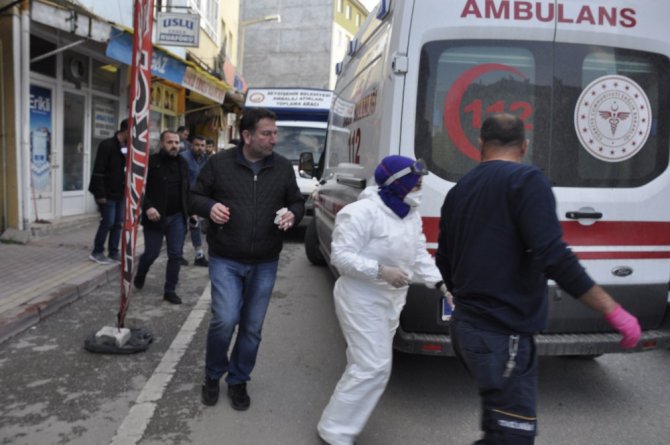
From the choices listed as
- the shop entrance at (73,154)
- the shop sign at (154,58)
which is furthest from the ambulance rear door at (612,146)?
the shop entrance at (73,154)

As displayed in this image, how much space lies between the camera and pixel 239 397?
3641 millimetres

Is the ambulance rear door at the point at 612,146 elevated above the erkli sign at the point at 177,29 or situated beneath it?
situated beneath

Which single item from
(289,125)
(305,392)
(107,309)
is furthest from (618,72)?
(289,125)

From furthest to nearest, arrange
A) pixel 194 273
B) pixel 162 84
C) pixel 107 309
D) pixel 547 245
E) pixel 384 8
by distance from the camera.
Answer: pixel 162 84 → pixel 194 273 → pixel 107 309 → pixel 384 8 → pixel 547 245

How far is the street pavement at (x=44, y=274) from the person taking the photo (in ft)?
17.0

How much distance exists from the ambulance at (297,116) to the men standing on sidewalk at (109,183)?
5.03 meters

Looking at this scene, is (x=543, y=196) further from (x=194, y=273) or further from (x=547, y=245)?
(x=194, y=273)

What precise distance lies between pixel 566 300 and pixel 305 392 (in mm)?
1745

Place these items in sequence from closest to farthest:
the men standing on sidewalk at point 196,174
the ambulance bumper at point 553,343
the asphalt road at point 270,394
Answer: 1. the asphalt road at point 270,394
2. the ambulance bumper at point 553,343
3. the men standing on sidewalk at point 196,174

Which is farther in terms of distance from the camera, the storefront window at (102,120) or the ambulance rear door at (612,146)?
the storefront window at (102,120)

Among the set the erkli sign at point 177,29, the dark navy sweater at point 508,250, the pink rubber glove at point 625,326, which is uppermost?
the erkli sign at point 177,29

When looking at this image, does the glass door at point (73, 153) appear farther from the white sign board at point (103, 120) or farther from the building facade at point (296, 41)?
the building facade at point (296, 41)

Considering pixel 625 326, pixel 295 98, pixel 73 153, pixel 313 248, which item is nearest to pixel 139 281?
pixel 313 248

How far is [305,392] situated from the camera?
3924 millimetres
